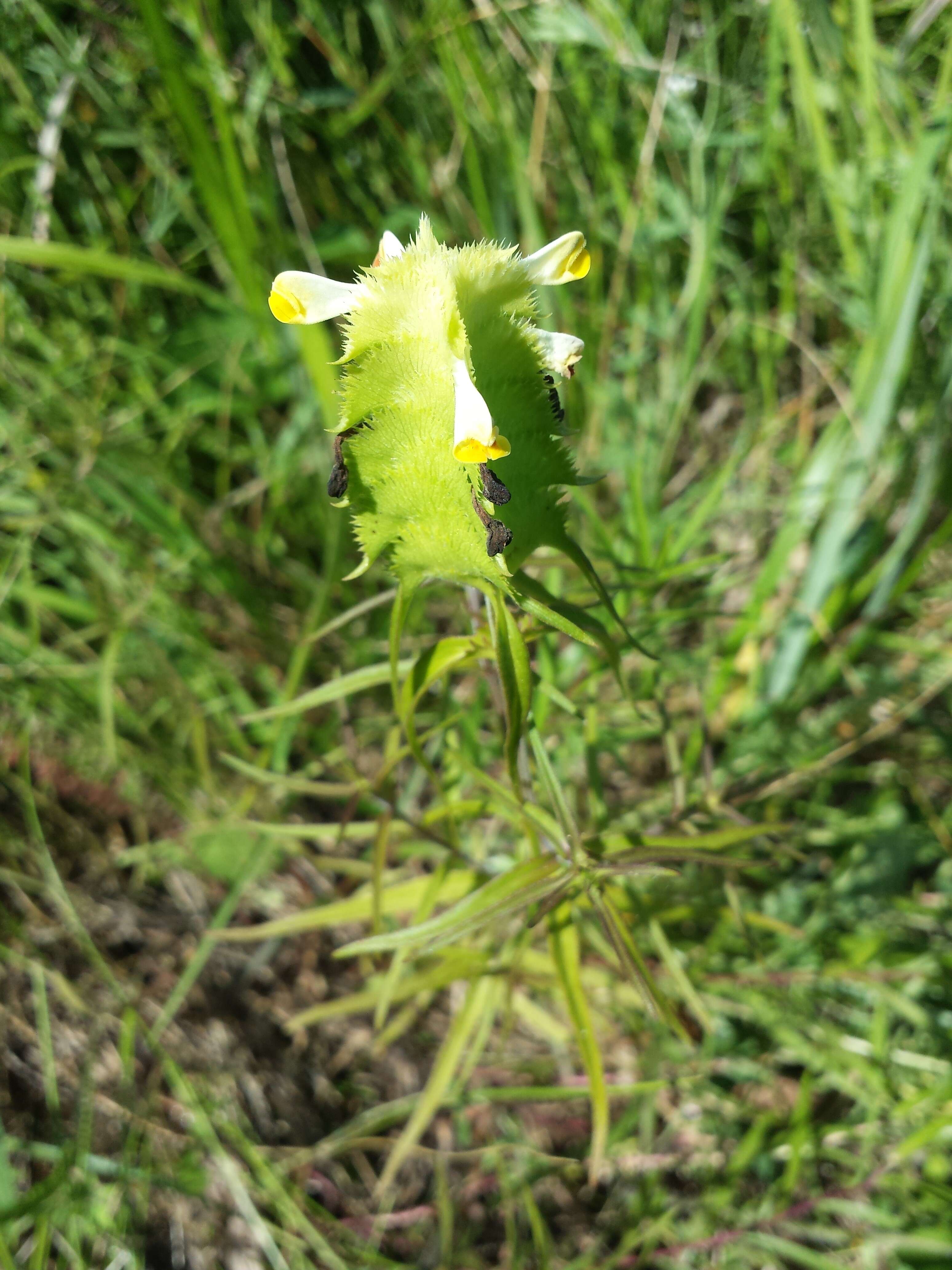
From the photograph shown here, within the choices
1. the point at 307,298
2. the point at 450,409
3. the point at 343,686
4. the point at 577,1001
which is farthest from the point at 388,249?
the point at 577,1001

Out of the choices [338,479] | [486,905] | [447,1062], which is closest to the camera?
[338,479]

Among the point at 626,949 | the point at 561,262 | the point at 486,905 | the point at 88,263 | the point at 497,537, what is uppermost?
the point at 88,263

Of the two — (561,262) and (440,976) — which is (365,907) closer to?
(440,976)

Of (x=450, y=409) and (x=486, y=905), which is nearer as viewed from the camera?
(x=450, y=409)

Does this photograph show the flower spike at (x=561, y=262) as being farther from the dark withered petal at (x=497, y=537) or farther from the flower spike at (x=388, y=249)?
the dark withered petal at (x=497, y=537)

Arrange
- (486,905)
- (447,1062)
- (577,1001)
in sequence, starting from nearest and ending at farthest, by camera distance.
Result: (486,905) < (577,1001) < (447,1062)

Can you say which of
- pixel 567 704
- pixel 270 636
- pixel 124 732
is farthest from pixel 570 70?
pixel 124 732

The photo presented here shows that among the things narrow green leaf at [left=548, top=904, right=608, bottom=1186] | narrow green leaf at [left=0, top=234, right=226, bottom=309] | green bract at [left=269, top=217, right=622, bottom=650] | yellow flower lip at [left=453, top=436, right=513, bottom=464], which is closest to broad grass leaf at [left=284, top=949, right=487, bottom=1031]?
narrow green leaf at [left=548, top=904, right=608, bottom=1186]

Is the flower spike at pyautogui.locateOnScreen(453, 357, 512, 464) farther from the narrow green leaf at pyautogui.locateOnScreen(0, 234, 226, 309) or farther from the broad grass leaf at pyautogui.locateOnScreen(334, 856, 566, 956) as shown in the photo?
the narrow green leaf at pyautogui.locateOnScreen(0, 234, 226, 309)
